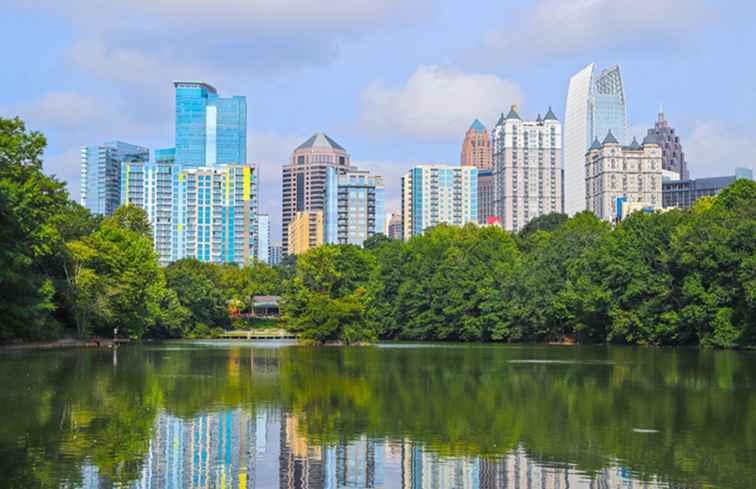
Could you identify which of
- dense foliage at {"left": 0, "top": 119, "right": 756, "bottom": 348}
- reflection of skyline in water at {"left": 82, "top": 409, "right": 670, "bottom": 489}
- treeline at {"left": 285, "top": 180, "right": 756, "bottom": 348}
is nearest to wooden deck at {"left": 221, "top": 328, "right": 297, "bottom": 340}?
dense foliage at {"left": 0, "top": 119, "right": 756, "bottom": 348}

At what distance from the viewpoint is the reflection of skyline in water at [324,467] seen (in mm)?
14688

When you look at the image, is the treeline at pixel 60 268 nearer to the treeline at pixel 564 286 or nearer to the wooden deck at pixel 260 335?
the wooden deck at pixel 260 335

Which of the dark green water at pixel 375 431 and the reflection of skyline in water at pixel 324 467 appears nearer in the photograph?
the reflection of skyline in water at pixel 324 467

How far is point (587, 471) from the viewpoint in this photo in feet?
52.1

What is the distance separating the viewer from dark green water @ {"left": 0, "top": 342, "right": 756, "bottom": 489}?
15.3 meters

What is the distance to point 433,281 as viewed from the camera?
10188 centimetres

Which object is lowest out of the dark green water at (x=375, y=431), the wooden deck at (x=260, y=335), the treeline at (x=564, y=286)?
the wooden deck at (x=260, y=335)

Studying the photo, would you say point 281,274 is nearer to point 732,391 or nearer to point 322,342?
point 322,342

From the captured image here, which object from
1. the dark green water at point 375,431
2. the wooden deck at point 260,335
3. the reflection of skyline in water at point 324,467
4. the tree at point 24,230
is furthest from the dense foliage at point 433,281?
the reflection of skyline in water at point 324,467

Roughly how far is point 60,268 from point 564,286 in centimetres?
4410

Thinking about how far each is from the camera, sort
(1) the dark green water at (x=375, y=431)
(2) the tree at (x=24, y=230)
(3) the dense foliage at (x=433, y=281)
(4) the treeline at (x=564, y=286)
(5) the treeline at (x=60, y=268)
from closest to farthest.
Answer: (1) the dark green water at (x=375, y=431) < (2) the tree at (x=24, y=230) < (5) the treeline at (x=60, y=268) < (3) the dense foliage at (x=433, y=281) < (4) the treeline at (x=564, y=286)

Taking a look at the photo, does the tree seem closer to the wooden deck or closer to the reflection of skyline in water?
the reflection of skyline in water

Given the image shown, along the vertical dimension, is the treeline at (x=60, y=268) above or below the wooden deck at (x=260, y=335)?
above

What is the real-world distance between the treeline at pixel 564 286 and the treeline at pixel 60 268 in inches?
565
